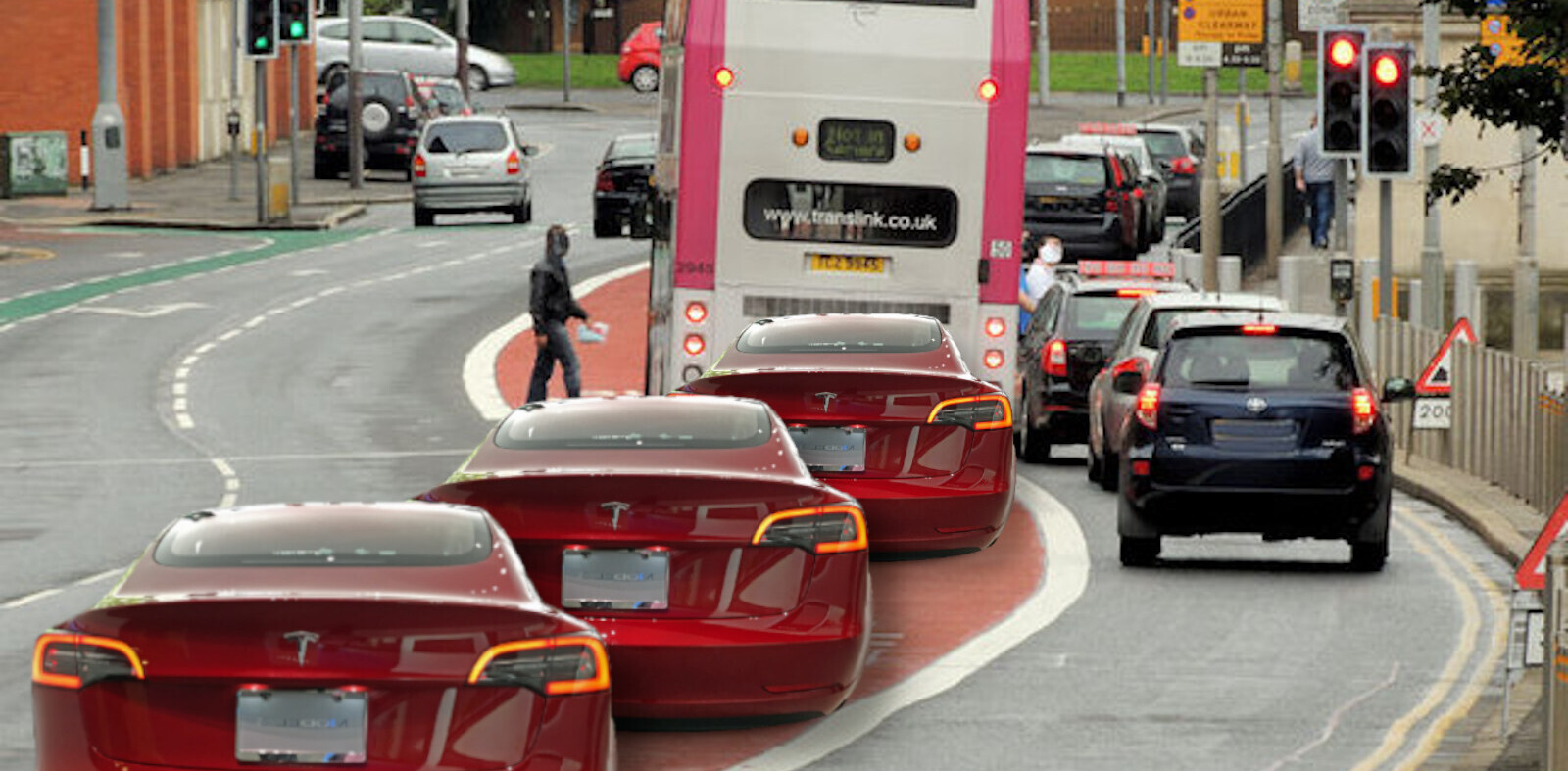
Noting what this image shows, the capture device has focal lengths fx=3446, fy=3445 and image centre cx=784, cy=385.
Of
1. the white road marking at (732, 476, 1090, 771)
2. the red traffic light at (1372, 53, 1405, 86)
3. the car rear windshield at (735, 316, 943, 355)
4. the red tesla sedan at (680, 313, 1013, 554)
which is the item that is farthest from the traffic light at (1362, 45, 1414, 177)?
the red tesla sedan at (680, 313, 1013, 554)

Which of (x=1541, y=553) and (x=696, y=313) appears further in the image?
(x=696, y=313)

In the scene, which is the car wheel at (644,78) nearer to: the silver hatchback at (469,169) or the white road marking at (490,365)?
the silver hatchback at (469,169)

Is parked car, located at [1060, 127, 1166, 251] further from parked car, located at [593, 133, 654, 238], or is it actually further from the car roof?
the car roof

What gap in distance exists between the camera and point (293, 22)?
58.3 metres

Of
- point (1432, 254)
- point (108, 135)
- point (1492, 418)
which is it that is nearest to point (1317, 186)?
point (1432, 254)

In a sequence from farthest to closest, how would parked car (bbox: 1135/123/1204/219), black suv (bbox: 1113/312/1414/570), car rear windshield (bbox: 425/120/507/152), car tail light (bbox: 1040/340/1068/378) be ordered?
parked car (bbox: 1135/123/1204/219) → car rear windshield (bbox: 425/120/507/152) → car tail light (bbox: 1040/340/1068/378) → black suv (bbox: 1113/312/1414/570)

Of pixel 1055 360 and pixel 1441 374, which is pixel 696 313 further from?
pixel 1441 374

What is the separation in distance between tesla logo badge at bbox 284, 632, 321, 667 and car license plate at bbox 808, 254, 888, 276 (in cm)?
1578

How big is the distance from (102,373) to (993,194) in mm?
14752

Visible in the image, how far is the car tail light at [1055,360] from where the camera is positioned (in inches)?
1104

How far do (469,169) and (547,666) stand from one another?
152 ft

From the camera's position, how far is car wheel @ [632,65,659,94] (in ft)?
307

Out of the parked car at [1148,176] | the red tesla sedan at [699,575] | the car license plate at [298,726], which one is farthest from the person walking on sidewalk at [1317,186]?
the car license plate at [298,726]

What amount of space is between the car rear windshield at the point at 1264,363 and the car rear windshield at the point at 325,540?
9.78 meters
